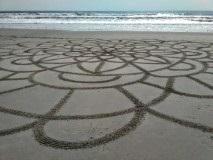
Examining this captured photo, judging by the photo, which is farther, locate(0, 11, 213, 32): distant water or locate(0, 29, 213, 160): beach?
locate(0, 11, 213, 32): distant water

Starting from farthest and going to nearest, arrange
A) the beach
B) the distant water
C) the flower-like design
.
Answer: the distant water
the flower-like design
the beach

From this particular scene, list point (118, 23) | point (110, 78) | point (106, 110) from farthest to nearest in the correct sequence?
point (118, 23) < point (110, 78) < point (106, 110)

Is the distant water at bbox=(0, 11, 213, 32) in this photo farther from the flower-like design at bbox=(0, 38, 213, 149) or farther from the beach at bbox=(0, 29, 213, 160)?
the beach at bbox=(0, 29, 213, 160)

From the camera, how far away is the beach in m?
1.91

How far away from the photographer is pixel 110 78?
3.62 metres

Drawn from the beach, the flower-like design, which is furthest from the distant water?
the beach

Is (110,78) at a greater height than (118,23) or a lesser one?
greater

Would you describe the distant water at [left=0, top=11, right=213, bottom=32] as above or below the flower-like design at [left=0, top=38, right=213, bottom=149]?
below

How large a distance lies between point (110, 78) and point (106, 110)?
108 centimetres

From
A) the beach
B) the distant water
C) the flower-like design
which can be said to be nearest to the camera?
the beach

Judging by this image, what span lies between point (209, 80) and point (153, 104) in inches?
44.5

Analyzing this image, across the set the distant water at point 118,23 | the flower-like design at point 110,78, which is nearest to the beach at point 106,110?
the flower-like design at point 110,78

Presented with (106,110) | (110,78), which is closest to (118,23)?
(110,78)

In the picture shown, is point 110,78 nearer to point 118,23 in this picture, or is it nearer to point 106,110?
point 106,110
